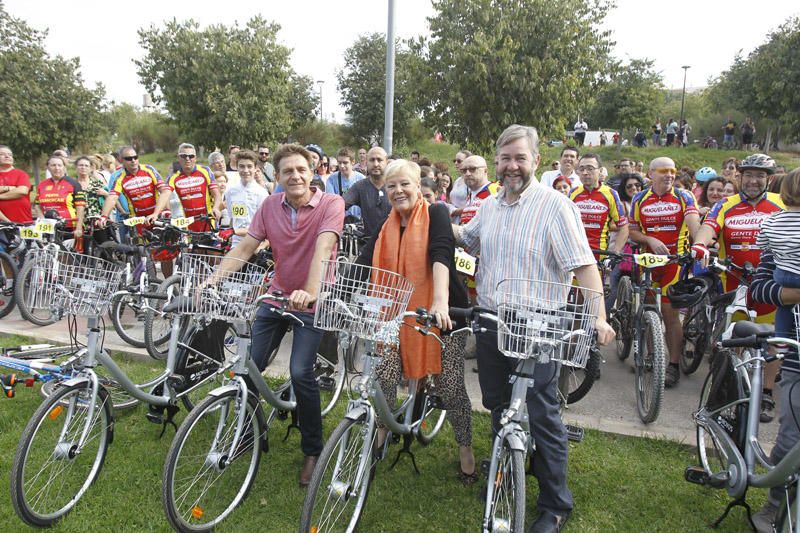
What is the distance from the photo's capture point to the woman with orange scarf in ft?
10.4

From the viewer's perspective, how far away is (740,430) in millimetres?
2996

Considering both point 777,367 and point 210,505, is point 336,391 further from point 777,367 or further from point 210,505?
point 777,367

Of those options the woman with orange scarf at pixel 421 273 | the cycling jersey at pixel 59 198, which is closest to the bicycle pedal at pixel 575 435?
the woman with orange scarf at pixel 421 273

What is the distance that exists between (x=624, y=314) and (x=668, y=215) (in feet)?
3.46

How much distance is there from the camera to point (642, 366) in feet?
14.5

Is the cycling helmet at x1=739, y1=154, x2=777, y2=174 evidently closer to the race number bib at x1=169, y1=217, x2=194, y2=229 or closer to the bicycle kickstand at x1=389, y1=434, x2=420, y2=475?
the bicycle kickstand at x1=389, y1=434, x2=420, y2=475

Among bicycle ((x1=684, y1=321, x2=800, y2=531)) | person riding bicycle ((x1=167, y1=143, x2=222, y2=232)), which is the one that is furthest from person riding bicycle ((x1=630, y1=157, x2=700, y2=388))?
person riding bicycle ((x1=167, y1=143, x2=222, y2=232))

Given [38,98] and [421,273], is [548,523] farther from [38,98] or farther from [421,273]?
[38,98]

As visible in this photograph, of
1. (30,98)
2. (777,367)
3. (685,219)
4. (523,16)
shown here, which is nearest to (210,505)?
(777,367)

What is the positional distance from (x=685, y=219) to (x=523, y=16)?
9.24 metres

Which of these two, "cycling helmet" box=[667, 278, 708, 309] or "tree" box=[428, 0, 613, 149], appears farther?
"tree" box=[428, 0, 613, 149]

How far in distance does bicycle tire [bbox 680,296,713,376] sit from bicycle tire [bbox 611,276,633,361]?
1.59 feet

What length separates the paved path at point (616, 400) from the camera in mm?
4164

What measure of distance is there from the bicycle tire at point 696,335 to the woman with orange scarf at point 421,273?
9.04 feet
